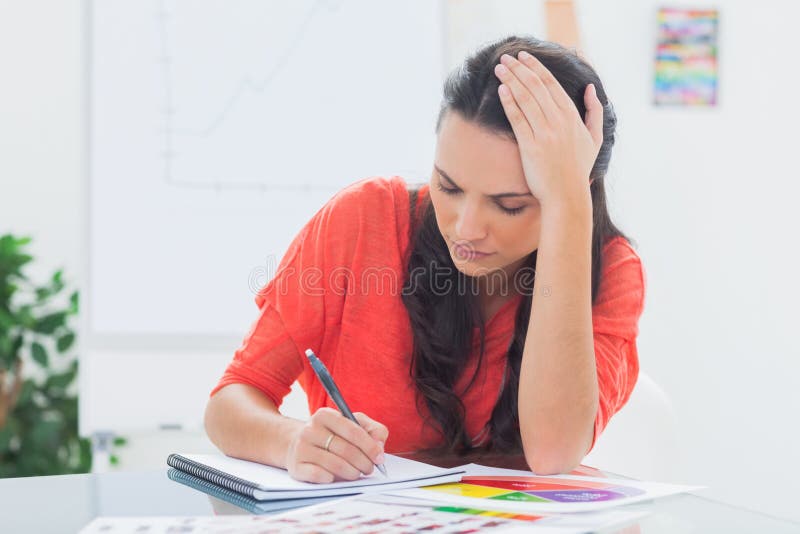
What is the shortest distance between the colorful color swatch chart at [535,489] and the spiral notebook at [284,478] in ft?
0.09

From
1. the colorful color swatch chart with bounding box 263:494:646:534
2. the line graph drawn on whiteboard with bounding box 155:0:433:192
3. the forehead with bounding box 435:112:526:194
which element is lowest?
the colorful color swatch chart with bounding box 263:494:646:534

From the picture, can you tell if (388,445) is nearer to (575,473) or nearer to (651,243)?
(575,473)

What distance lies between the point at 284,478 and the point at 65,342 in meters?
1.77

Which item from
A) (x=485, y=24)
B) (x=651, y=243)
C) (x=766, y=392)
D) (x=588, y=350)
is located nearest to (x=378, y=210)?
(x=588, y=350)

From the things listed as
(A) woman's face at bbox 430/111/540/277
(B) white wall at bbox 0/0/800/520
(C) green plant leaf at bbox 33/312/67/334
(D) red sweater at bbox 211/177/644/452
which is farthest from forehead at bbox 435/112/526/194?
(C) green plant leaf at bbox 33/312/67/334

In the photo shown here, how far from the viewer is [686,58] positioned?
8.42ft

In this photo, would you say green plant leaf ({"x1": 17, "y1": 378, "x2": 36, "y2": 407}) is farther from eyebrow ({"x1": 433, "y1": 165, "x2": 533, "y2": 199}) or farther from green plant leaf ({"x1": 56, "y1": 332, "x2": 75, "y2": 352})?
eyebrow ({"x1": 433, "y1": 165, "x2": 533, "y2": 199})

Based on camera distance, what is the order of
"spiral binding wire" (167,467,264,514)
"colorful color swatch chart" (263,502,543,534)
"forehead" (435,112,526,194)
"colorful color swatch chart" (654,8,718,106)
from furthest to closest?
1. "colorful color swatch chart" (654,8,718,106)
2. "forehead" (435,112,526,194)
3. "spiral binding wire" (167,467,264,514)
4. "colorful color swatch chart" (263,502,543,534)

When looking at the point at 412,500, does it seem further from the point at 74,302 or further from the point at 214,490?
the point at 74,302

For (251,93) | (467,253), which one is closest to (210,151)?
(251,93)

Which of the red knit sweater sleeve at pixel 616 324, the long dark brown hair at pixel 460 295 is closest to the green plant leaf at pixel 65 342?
the long dark brown hair at pixel 460 295

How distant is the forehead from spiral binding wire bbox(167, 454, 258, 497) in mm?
431

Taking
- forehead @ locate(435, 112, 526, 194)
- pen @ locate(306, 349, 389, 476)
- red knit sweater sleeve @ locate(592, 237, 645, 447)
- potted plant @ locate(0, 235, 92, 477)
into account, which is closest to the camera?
pen @ locate(306, 349, 389, 476)

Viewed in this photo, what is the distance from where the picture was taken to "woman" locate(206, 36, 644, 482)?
3.47 ft
